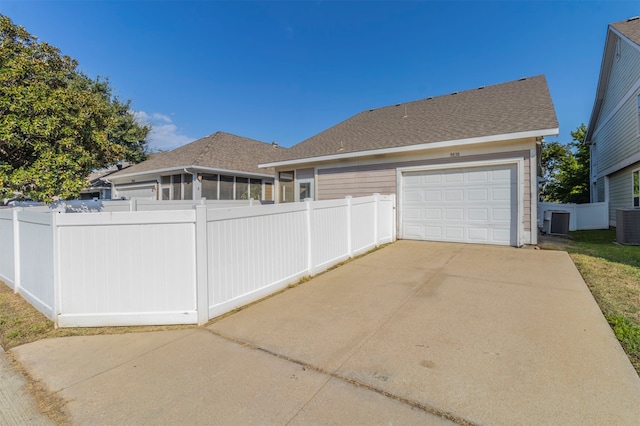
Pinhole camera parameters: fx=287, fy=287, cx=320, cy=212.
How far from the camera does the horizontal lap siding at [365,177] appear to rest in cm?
827

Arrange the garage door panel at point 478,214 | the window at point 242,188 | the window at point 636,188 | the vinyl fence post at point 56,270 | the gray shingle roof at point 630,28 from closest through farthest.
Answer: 1. the vinyl fence post at point 56,270
2. the garage door panel at point 478,214
3. the gray shingle roof at point 630,28
4. the window at point 636,188
5. the window at point 242,188

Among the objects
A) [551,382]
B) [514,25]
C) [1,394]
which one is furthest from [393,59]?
[1,394]

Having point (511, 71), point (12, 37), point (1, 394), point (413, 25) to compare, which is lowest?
point (1, 394)

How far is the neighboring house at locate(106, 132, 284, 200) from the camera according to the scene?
12.8m

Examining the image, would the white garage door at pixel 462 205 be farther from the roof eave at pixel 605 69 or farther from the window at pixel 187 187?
the window at pixel 187 187

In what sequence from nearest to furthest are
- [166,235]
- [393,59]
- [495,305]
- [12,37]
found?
[166,235] → [495,305] → [12,37] → [393,59]

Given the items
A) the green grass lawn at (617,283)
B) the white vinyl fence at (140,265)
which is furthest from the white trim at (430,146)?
the white vinyl fence at (140,265)

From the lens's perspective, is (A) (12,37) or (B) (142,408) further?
(A) (12,37)

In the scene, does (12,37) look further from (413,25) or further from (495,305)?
(413,25)

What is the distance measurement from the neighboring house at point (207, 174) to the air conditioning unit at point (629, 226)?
13.3 metres

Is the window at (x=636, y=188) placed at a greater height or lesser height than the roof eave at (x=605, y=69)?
lesser

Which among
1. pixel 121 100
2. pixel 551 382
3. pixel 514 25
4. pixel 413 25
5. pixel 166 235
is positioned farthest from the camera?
pixel 121 100

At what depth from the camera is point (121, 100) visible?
20625 mm

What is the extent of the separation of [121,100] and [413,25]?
20.1 m
